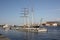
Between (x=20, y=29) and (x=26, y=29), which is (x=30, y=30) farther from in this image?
(x=20, y=29)

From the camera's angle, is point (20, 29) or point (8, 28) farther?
point (8, 28)

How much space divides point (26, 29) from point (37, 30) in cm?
238

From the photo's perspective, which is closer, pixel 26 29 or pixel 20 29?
pixel 26 29

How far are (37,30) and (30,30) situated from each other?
1.29m

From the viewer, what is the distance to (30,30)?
27578 mm

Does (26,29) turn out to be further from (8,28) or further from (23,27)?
(8,28)

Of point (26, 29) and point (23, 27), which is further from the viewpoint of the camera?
point (23, 27)

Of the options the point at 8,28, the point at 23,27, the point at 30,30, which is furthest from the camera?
the point at 8,28

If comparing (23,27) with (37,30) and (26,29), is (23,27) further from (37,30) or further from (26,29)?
(37,30)

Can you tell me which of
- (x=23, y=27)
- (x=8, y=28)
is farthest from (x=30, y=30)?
(x=8, y=28)

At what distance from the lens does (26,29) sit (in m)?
29.1

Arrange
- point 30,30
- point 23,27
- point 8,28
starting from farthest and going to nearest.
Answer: point 8,28, point 23,27, point 30,30

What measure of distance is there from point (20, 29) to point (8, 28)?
3658 mm

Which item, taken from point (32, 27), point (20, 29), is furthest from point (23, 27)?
point (32, 27)
